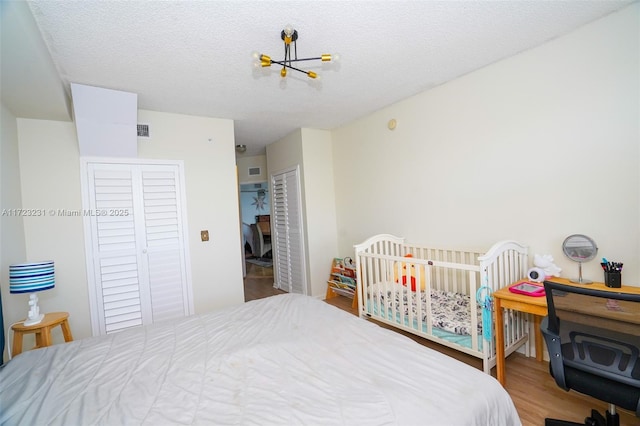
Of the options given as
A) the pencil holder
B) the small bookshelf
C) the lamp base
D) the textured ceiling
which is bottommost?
the small bookshelf

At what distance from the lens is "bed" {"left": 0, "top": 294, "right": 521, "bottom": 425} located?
0.96 meters

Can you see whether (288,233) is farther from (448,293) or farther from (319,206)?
(448,293)

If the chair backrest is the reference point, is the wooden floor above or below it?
below

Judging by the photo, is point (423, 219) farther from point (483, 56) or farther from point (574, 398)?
point (574, 398)

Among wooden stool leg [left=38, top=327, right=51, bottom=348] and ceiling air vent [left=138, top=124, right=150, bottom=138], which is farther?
ceiling air vent [left=138, top=124, right=150, bottom=138]

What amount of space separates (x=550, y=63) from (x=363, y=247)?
7.11 feet

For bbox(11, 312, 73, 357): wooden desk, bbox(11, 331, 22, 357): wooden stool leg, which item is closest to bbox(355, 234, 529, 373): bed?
bbox(11, 312, 73, 357): wooden desk

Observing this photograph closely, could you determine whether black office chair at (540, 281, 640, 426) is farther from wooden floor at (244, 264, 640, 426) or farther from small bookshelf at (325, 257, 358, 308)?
small bookshelf at (325, 257, 358, 308)

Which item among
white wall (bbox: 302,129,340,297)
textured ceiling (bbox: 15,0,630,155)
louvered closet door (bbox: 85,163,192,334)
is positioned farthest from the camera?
white wall (bbox: 302,129,340,297)

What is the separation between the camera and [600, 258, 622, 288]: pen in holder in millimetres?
1734

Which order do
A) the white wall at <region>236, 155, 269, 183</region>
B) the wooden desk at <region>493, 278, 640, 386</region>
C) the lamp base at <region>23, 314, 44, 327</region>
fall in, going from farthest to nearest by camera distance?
1. the white wall at <region>236, 155, 269, 183</region>
2. the lamp base at <region>23, 314, 44, 327</region>
3. the wooden desk at <region>493, 278, 640, 386</region>

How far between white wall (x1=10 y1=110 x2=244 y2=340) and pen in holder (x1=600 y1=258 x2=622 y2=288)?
3.32m

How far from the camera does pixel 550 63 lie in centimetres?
206

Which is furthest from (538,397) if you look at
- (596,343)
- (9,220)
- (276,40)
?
(9,220)
